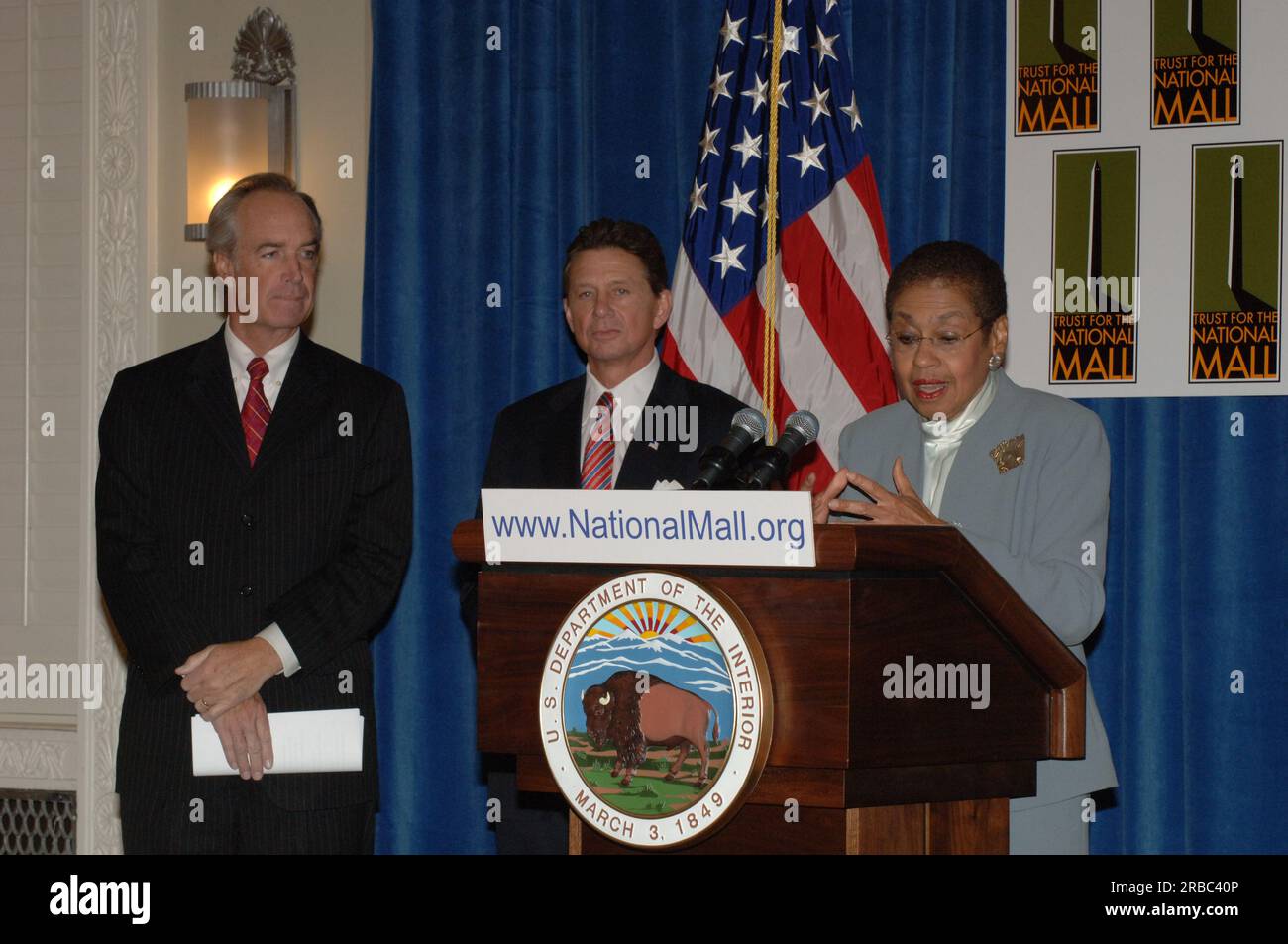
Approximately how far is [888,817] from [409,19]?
11.9 feet

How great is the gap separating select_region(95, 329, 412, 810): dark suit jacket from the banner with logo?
2032mm

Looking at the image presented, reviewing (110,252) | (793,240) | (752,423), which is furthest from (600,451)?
(110,252)

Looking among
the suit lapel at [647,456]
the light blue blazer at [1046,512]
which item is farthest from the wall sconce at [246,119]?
the light blue blazer at [1046,512]

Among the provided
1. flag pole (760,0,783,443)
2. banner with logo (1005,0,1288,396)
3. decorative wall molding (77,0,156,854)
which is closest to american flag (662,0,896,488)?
flag pole (760,0,783,443)

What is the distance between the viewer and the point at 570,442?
3.18 m

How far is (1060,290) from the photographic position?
399cm

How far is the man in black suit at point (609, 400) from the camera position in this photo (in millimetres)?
3129

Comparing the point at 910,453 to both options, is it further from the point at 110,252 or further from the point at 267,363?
the point at 110,252

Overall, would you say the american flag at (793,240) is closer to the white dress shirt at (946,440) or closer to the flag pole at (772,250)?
the flag pole at (772,250)

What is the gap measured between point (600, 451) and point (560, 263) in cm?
153

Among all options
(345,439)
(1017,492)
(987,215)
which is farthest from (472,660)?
(1017,492)

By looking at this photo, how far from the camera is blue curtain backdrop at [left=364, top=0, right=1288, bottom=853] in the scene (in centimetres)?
389

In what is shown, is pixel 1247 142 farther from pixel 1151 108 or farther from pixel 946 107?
pixel 946 107

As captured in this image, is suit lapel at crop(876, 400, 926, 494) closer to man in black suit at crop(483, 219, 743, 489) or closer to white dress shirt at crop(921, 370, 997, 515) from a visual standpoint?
white dress shirt at crop(921, 370, 997, 515)
